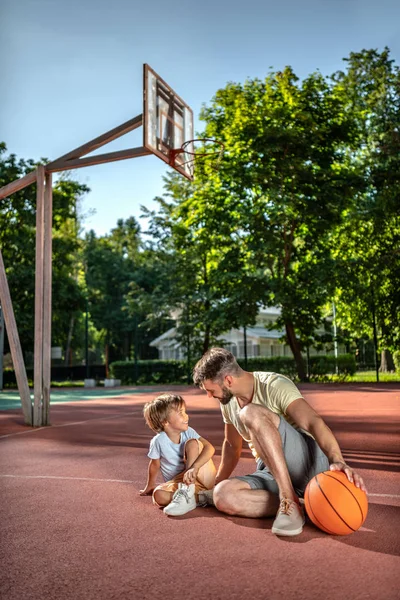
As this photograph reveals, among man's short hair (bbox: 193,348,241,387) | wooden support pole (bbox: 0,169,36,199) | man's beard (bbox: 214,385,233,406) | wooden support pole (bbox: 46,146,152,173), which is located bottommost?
man's beard (bbox: 214,385,233,406)

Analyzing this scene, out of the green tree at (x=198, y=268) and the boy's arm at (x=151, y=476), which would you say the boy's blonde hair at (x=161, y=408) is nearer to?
the boy's arm at (x=151, y=476)

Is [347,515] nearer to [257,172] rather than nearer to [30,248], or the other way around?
[257,172]

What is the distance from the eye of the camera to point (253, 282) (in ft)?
67.4

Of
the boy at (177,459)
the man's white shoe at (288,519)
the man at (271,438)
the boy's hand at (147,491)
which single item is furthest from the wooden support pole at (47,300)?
the man's white shoe at (288,519)

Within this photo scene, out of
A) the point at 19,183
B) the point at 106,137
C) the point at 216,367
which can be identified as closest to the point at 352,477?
the point at 216,367

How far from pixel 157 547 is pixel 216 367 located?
3.44 ft

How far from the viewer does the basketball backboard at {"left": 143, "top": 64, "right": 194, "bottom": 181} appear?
31.5 feet

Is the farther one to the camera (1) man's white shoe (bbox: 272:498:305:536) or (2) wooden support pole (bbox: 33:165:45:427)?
(2) wooden support pole (bbox: 33:165:45:427)

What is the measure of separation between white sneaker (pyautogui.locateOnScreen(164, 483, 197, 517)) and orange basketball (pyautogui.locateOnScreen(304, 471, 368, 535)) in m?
0.93

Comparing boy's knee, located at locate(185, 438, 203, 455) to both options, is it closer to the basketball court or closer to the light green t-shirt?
the basketball court

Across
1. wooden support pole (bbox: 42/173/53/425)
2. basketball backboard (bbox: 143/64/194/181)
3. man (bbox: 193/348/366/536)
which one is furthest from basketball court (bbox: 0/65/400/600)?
basketball backboard (bbox: 143/64/194/181)

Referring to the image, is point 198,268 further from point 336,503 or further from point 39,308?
point 336,503

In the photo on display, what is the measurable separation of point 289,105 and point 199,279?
826 cm

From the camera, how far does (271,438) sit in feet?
11.3
